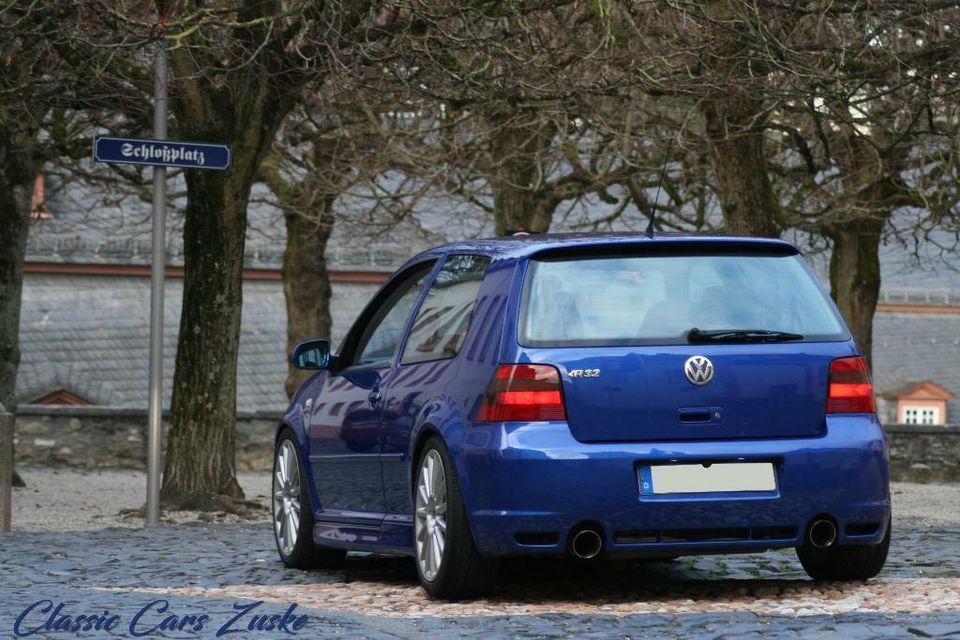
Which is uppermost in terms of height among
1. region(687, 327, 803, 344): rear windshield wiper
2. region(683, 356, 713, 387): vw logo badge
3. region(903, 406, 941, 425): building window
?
region(687, 327, 803, 344): rear windshield wiper

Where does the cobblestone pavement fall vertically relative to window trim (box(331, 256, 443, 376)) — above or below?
below

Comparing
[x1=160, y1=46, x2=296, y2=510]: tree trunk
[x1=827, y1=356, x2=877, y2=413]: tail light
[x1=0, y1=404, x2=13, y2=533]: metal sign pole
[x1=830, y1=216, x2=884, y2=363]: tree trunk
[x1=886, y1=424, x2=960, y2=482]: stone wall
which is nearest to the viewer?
[x1=827, y1=356, x2=877, y2=413]: tail light

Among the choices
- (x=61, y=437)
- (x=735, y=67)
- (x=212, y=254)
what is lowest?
(x=61, y=437)

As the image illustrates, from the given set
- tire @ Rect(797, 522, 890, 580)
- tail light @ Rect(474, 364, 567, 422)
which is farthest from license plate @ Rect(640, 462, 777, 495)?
tire @ Rect(797, 522, 890, 580)

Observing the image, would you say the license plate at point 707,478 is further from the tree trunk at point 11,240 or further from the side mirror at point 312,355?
the tree trunk at point 11,240

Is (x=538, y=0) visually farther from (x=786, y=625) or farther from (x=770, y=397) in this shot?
(x=786, y=625)

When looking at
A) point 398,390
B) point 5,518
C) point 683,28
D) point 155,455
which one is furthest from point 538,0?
point 398,390

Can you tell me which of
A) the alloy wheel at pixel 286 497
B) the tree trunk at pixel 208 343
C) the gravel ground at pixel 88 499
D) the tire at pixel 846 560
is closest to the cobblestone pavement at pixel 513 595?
the tire at pixel 846 560

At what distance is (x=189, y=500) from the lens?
1435 cm

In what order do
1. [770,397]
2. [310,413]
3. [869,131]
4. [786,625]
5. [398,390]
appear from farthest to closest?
[869,131] → [310,413] → [398,390] → [770,397] → [786,625]

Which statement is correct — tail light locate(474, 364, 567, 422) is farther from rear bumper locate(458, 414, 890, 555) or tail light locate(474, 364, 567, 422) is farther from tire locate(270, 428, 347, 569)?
tire locate(270, 428, 347, 569)

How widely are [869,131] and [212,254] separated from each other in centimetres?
1160

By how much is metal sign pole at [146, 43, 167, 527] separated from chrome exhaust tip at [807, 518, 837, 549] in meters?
5.66

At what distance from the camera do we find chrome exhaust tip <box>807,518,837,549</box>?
7.45 m
